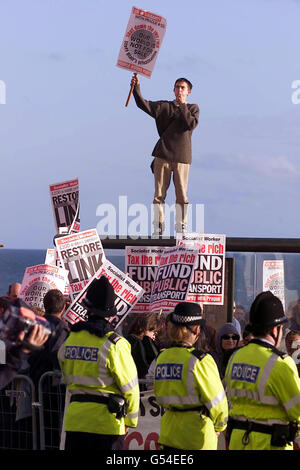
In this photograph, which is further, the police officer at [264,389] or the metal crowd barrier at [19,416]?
the metal crowd barrier at [19,416]

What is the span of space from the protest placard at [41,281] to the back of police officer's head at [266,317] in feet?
15.8

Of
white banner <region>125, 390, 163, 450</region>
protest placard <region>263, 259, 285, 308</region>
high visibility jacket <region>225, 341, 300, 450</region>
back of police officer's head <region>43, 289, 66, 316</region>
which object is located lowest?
white banner <region>125, 390, 163, 450</region>

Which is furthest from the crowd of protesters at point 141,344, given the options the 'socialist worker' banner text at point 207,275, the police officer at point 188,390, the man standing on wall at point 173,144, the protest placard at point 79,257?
the man standing on wall at point 173,144

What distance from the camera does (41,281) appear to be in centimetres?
1192

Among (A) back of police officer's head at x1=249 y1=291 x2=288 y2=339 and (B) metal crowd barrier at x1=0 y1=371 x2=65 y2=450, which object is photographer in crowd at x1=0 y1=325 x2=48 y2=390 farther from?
(B) metal crowd barrier at x1=0 y1=371 x2=65 y2=450

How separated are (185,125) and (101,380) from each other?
6.94 meters

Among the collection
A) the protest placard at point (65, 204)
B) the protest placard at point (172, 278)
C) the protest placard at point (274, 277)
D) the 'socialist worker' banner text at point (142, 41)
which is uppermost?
the 'socialist worker' banner text at point (142, 41)

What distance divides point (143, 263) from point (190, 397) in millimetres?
4465

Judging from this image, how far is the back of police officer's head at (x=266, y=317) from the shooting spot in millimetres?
7273

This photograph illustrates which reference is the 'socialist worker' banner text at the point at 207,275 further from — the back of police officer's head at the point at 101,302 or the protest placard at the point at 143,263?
the back of police officer's head at the point at 101,302

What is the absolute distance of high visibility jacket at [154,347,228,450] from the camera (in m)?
7.62

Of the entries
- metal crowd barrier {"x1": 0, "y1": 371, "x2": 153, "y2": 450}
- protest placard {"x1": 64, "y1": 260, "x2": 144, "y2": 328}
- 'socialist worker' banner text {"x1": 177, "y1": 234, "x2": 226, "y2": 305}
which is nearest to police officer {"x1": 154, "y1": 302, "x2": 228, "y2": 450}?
metal crowd barrier {"x1": 0, "y1": 371, "x2": 153, "y2": 450}

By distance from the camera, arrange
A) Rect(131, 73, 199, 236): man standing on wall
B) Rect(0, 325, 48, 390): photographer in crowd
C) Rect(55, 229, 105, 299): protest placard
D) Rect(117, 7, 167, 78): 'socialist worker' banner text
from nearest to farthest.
Result: Rect(0, 325, 48, 390): photographer in crowd, Rect(55, 229, 105, 299): protest placard, Rect(117, 7, 167, 78): 'socialist worker' banner text, Rect(131, 73, 199, 236): man standing on wall

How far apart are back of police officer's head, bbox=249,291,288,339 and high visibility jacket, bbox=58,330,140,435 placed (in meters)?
1.19
